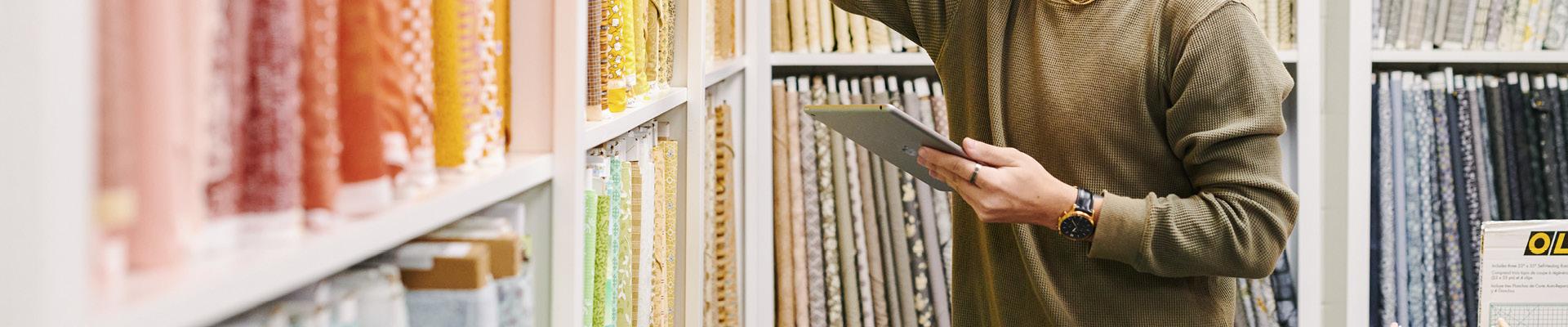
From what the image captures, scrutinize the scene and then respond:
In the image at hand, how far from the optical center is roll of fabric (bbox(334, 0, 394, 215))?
456 mm

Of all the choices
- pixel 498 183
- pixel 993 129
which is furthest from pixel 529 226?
pixel 993 129

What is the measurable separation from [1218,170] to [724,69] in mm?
773

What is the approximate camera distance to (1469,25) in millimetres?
2258

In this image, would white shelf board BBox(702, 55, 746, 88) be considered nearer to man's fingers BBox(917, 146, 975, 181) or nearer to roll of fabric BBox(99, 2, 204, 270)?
man's fingers BBox(917, 146, 975, 181)

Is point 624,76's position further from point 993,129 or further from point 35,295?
point 35,295

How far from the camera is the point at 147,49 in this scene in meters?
0.32

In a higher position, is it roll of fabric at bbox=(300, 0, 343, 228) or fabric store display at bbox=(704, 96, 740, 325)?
roll of fabric at bbox=(300, 0, 343, 228)

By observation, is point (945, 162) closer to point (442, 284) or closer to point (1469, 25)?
point (442, 284)

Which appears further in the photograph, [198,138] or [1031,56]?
[1031,56]

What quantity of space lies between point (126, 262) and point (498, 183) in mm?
284

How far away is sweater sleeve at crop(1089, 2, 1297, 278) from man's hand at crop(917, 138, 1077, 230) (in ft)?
0.17

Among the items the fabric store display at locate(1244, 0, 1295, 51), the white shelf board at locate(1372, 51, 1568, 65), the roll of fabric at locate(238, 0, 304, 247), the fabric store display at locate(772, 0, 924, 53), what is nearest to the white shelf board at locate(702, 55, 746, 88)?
the fabric store display at locate(772, 0, 924, 53)

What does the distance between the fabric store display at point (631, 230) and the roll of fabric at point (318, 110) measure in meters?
0.41

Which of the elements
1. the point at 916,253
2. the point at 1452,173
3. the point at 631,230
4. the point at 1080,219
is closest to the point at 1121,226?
the point at 1080,219
